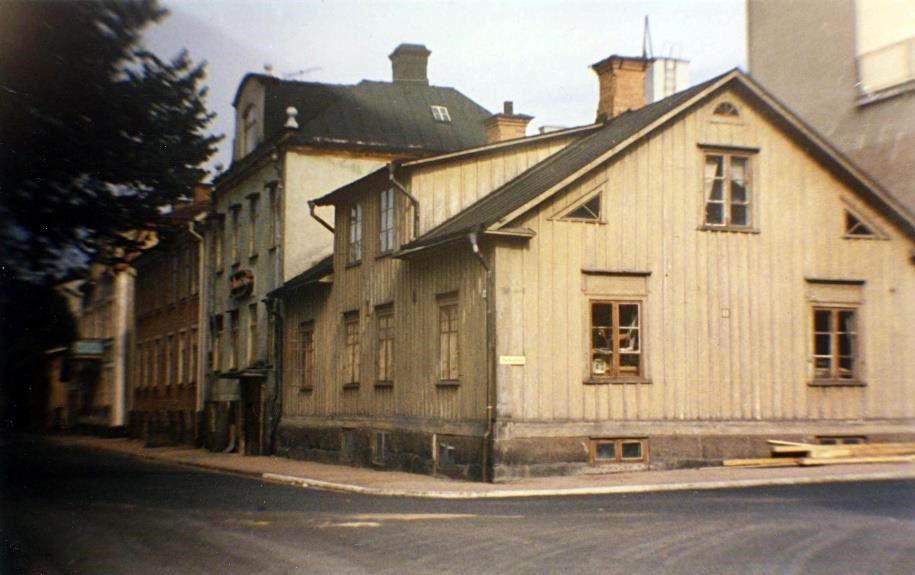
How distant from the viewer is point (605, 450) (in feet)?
70.8

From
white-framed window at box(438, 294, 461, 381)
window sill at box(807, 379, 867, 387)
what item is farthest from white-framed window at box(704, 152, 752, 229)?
white-framed window at box(438, 294, 461, 381)

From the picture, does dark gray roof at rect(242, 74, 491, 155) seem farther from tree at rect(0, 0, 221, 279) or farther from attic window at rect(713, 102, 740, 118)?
tree at rect(0, 0, 221, 279)

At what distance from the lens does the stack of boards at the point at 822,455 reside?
→ 21.8 m

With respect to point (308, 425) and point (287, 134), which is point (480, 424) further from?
point (287, 134)

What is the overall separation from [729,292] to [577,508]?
8.60 m

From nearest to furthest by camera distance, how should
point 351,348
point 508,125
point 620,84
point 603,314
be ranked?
1. point 603,314
2. point 620,84
3. point 351,348
4. point 508,125

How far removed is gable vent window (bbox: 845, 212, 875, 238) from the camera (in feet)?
78.3

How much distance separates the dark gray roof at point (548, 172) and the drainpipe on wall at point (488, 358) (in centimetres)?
47

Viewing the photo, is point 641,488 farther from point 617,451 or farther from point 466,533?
point 466,533

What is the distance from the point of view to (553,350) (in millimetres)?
21391

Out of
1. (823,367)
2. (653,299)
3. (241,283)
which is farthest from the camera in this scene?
(241,283)

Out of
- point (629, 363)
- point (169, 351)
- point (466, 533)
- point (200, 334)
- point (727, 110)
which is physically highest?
point (727, 110)

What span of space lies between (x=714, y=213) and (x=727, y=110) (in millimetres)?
1998

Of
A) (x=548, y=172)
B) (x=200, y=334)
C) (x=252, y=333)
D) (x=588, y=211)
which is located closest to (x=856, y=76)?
(x=548, y=172)
